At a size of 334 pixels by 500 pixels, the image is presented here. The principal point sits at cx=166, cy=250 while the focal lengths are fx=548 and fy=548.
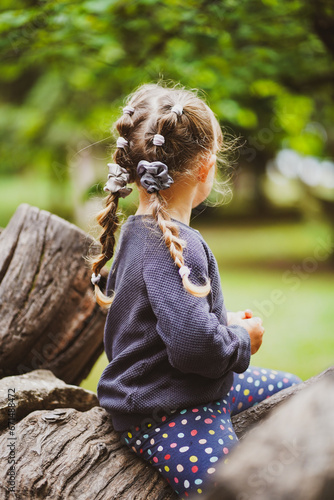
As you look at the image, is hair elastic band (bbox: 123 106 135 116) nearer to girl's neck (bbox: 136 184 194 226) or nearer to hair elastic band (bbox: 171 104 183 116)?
hair elastic band (bbox: 171 104 183 116)

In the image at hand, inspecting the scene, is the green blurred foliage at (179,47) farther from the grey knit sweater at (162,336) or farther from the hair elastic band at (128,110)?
the grey knit sweater at (162,336)

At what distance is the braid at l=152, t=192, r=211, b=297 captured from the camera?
5.72 feet

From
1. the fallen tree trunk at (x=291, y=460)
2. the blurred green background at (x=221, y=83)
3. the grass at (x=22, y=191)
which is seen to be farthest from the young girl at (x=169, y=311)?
the grass at (x=22, y=191)

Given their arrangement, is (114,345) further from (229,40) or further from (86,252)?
(229,40)

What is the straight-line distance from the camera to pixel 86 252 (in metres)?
2.80

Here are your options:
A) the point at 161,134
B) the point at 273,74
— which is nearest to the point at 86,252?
the point at 161,134

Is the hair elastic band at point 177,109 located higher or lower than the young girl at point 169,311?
higher

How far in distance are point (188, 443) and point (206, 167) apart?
3.18ft

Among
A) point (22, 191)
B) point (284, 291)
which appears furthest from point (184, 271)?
point (22, 191)

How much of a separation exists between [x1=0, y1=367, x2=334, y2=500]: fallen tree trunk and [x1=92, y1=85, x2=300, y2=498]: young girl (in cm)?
7

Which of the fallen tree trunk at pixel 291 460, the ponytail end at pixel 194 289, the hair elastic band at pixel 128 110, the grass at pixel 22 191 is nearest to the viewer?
the fallen tree trunk at pixel 291 460

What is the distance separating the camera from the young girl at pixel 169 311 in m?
1.78

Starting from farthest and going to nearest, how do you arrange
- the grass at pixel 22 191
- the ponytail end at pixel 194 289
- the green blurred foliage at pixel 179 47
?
the grass at pixel 22 191 → the green blurred foliage at pixel 179 47 → the ponytail end at pixel 194 289

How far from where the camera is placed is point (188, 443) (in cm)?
182
